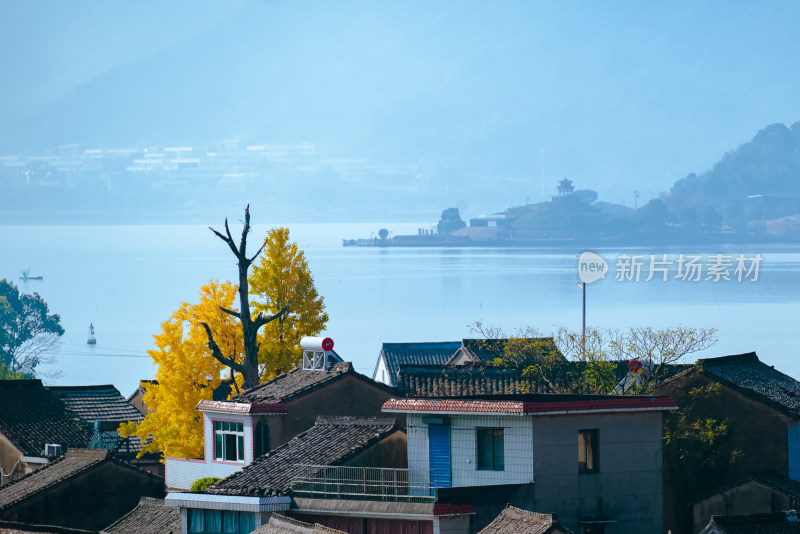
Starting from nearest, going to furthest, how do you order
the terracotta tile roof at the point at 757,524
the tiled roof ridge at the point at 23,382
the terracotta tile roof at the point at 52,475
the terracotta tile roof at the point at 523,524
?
the terracotta tile roof at the point at 523,524, the terracotta tile roof at the point at 757,524, the terracotta tile roof at the point at 52,475, the tiled roof ridge at the point at 23,382

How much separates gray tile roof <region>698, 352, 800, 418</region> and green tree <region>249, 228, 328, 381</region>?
17.8 meters

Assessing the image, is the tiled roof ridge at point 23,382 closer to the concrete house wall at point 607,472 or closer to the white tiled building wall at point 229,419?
the white tiled building wall at point 229,419

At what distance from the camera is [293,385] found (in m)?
42.4

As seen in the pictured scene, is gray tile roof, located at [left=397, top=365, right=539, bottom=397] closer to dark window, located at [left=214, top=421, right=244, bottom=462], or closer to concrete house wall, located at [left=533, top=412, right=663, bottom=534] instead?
dark window, located at [left=214, top=421, right=244, bottom=462]

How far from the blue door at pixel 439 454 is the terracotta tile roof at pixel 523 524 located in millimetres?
4489

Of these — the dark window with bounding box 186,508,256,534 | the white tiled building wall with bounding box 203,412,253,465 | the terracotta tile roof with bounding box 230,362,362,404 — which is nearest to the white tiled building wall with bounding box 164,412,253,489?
the white tiled building wall with bounding box 203,412,253,465

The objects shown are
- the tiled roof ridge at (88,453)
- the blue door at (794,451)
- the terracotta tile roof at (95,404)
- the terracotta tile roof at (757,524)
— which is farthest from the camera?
the terracotta tile roof at (95,404)

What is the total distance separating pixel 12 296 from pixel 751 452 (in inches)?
4772

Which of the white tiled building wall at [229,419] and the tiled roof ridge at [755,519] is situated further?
Result: the white tiled building wall at [229,419]

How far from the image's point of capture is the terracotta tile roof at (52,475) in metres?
41.0

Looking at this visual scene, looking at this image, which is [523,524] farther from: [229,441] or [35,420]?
[35,420]

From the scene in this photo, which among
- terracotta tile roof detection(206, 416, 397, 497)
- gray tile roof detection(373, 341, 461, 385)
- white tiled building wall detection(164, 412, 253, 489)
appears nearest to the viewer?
terracotta tile roof detection(206, 416, 397, 497)

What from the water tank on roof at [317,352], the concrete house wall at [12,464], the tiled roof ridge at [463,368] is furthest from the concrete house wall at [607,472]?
the concrete house wall at [12,464]

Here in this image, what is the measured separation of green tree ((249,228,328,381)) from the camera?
186 ft
